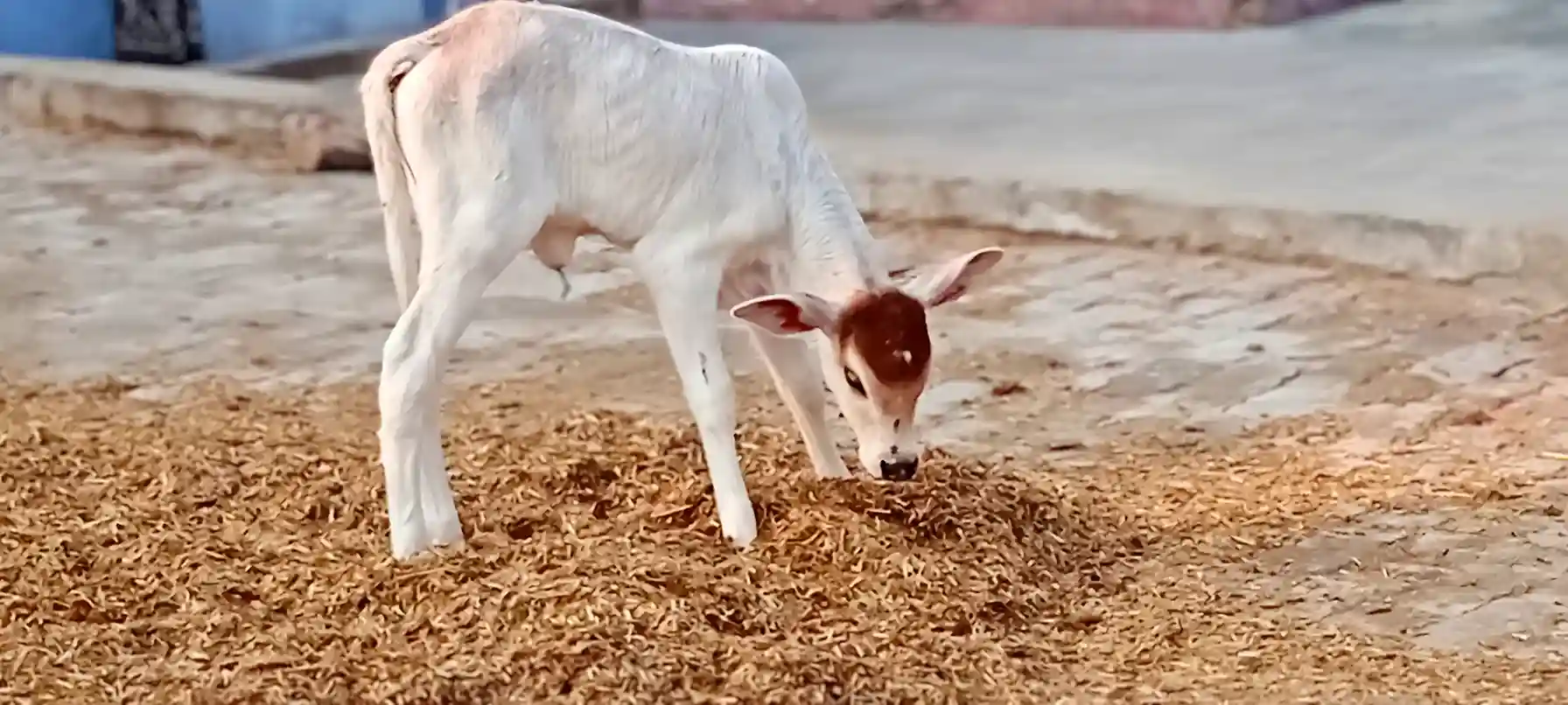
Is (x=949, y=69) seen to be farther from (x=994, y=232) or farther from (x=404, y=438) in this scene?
(x=404, y=438)

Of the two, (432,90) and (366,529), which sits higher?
(432,90)

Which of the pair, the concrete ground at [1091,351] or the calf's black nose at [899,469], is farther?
the concrete ground at [1091,351]

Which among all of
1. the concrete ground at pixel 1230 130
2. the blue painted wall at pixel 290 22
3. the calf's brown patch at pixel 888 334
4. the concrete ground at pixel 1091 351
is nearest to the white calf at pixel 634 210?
the calf's brown patch at pixel 888 334

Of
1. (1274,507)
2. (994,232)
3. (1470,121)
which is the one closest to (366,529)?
(1274,507)

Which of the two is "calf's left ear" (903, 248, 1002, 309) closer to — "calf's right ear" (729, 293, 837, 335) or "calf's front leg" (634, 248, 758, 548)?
"calf's right ear" (729, 293, 837, 335)

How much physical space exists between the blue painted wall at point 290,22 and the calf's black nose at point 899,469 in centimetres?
635

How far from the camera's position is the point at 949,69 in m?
8.56

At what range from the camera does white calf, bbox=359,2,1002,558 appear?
2.87 metres

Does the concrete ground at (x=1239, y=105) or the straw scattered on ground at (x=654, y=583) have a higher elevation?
the straw scattered on ground at (x=654, y=583)

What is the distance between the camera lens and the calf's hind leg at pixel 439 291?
2854 millimetres

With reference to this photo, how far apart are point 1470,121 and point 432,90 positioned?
5.10m

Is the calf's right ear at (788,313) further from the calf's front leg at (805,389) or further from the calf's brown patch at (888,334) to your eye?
the calf's front leg at (805,389)

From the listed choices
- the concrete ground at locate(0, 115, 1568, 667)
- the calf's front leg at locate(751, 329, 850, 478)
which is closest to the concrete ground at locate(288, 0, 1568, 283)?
the concrete ground at locate(0, 115, 1568, 667)

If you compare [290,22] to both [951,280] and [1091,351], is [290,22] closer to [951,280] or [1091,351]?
[1091,351]
